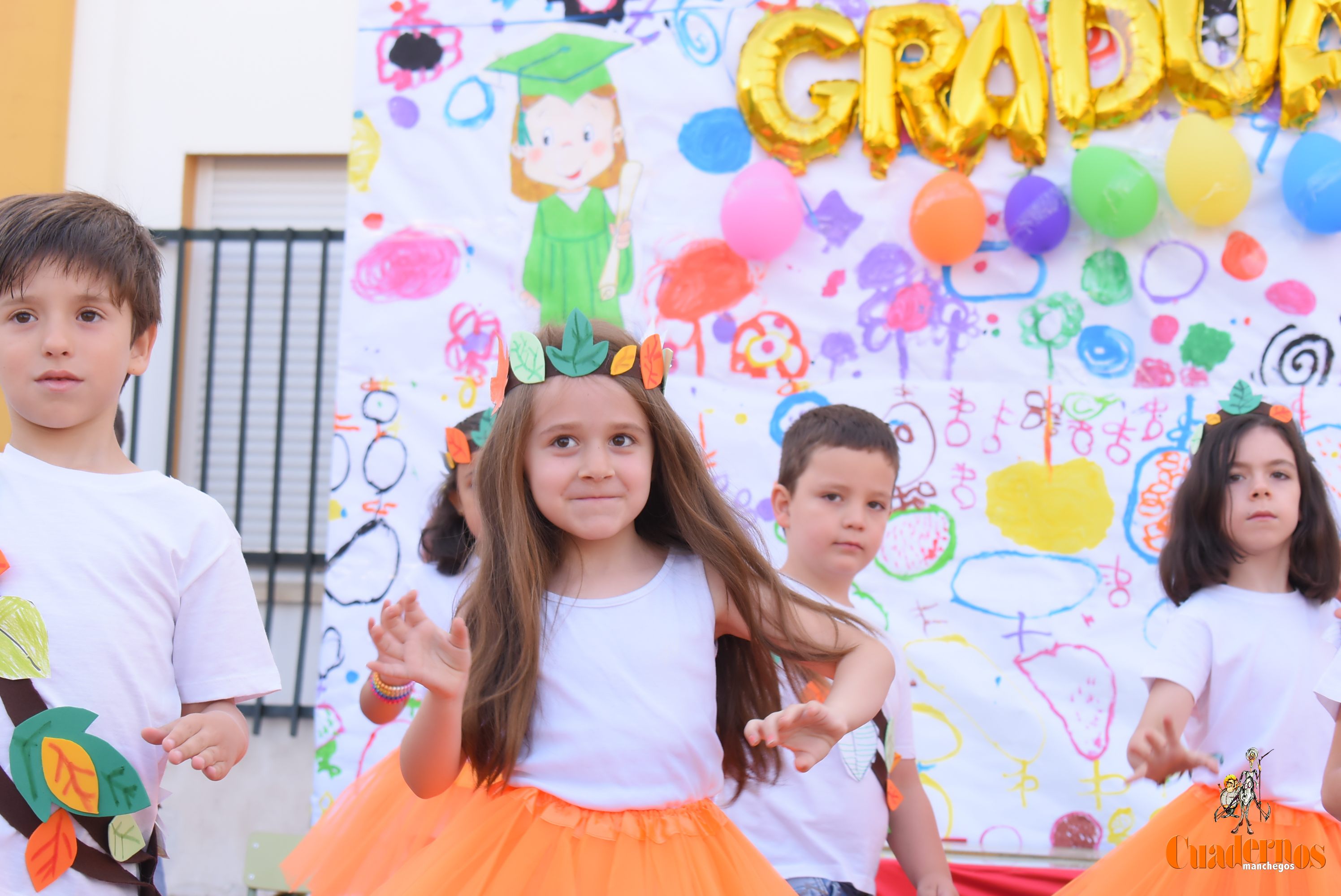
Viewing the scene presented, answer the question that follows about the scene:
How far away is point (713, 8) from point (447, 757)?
2.88m

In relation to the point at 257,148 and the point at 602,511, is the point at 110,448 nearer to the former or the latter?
the point at 602,511

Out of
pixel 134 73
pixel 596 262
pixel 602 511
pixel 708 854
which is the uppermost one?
pixel 134 73

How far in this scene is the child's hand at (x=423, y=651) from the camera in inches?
53.8

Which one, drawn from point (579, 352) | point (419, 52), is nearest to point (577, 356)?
point (579, 352)

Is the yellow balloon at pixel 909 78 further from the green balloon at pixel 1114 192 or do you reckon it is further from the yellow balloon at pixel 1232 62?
the yellow balloon at pixel 1232 62

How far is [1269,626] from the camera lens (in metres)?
2.18

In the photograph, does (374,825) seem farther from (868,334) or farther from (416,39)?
(416,39)

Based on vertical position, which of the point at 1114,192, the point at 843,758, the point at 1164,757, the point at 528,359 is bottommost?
the point at 843,758

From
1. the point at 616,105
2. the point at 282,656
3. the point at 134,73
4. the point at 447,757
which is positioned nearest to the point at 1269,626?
the point at 447,757

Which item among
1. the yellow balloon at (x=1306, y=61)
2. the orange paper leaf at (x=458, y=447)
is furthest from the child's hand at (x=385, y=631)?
the yellow balloon at (x=1306, y=61)

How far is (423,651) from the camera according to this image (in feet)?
4.57

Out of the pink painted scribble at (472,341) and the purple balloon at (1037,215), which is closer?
the purple balloon at (1037,215)

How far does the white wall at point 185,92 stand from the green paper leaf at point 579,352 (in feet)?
9.50

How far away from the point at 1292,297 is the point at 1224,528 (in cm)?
135
